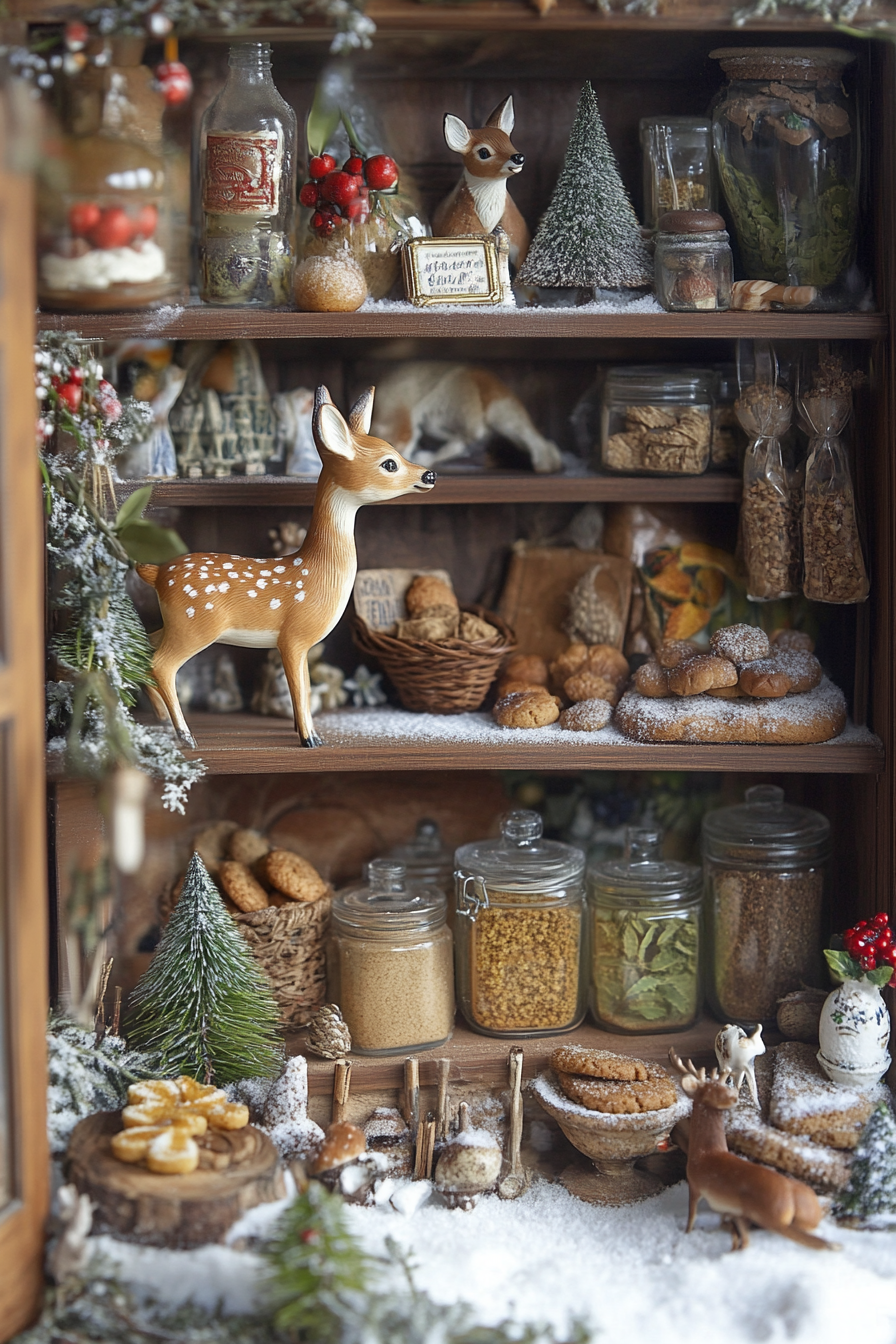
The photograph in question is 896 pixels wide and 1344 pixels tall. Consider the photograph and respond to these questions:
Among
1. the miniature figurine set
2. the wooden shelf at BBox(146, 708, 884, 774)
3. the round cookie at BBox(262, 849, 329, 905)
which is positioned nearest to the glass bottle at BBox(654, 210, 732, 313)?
the miniature figurine set

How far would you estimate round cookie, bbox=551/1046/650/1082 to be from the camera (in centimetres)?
174

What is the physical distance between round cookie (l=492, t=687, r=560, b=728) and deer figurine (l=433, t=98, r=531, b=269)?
69cm

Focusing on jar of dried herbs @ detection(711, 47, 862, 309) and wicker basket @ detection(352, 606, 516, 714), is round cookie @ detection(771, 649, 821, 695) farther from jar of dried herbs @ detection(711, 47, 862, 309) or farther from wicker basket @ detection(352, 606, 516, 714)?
jar of dried herbs @ detection(711, 47, 862, 309)

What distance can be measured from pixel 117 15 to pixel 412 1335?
1584mm

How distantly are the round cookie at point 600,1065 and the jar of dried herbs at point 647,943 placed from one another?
0.45ft

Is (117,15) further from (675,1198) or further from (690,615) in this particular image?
(675,1198)

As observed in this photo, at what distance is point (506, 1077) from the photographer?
185 cm

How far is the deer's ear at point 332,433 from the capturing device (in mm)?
1707

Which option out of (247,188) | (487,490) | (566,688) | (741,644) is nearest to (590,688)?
(566,688)

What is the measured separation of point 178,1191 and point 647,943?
2.67ft

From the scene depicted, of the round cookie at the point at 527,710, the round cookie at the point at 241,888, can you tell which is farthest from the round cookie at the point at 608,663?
the round cookie at the point at 241,888

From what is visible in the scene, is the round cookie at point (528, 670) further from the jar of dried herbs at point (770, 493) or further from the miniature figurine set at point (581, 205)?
the miniature figurine set at point (581, 205)

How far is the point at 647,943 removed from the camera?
1.90 metres

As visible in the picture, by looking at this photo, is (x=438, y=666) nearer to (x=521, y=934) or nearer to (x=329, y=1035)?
(x=521, y=934)
